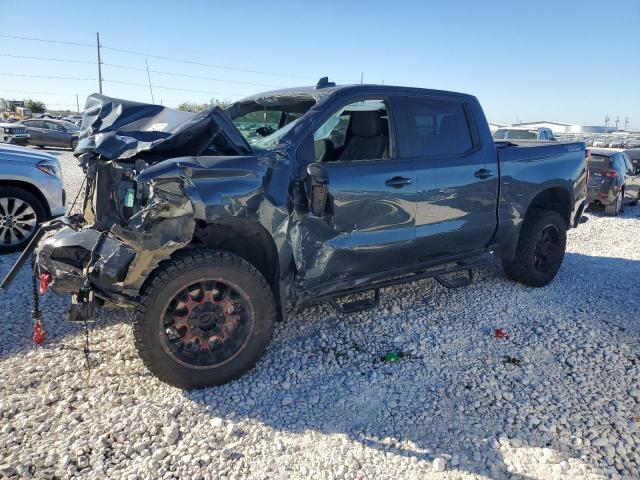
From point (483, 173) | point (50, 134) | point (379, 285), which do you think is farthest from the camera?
point (50, 134)

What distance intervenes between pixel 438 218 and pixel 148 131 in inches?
93.5

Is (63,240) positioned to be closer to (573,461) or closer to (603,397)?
(573,461)

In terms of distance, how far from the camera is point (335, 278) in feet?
11.6

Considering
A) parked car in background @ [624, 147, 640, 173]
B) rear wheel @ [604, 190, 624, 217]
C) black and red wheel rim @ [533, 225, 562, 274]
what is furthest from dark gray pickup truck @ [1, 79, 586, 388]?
parked car in background @ [624, 147, 640, 173]

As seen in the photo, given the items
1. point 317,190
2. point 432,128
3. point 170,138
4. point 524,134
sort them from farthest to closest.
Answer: point 524,134 → point 432,128 → point 317,190 → point 170,138

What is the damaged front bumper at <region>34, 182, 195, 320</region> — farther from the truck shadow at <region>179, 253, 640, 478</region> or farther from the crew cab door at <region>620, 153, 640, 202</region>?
the crew cab door at <region>620, 153, 640, 202</region>

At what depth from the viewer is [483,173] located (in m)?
4.23

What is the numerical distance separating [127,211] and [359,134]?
76.4 inches

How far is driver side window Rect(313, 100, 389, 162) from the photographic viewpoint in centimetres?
375

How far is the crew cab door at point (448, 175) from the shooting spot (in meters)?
3.83

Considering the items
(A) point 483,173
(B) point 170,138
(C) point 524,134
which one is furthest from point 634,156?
(B) point 170,138

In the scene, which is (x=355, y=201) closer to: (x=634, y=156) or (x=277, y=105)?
(x=277, y=105)

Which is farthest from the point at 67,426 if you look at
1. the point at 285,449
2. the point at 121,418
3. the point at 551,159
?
the point at 551,159

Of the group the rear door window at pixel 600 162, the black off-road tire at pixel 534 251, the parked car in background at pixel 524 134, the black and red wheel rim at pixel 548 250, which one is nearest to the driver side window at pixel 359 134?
the black off-road tire at pixel 534 251
